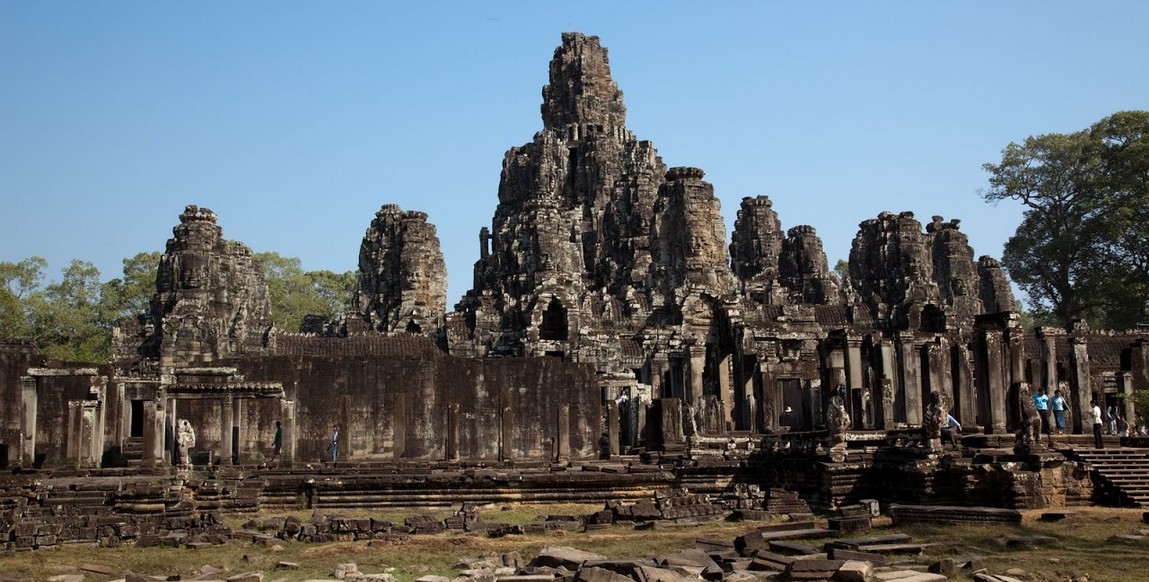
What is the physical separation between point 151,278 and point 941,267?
141 ft

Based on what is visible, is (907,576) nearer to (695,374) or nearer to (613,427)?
(613,427)

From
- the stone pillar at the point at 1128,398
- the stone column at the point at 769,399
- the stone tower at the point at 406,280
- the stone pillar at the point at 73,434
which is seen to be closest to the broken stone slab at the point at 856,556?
the stone pillar at the point at 73,434

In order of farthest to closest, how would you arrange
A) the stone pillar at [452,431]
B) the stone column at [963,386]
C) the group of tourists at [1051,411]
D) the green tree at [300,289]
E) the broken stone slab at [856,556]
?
the green tree at [300,289], the stone column at [963,386], the stone pillar at [452,431], the group of tourists at [1051,411], the broken stone slab at [856,556]

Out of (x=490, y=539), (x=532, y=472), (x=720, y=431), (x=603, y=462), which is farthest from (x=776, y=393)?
(x=490, y=539)

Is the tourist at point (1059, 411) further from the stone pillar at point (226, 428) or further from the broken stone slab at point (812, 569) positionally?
the stone pillar at point (226, 428)

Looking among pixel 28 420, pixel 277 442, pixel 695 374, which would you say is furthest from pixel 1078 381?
pixel 28 420

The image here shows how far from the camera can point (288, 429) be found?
2828 centimetres

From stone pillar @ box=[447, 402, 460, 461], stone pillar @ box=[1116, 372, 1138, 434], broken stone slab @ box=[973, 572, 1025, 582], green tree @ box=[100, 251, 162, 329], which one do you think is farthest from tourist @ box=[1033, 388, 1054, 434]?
green tree @ box=[100, 251, 162, 329]

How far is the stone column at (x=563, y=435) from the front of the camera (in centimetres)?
2983

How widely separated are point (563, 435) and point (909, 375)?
9.81m

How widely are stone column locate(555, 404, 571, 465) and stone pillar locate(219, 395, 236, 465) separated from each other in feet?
24.6

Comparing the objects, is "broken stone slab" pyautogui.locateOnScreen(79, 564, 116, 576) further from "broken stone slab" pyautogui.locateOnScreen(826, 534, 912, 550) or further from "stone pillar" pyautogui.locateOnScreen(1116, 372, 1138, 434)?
"stone pillar" pyautogui.locateOnScreen(1116, 372, 1138, 434)

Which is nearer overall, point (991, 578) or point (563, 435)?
point (991, 578)

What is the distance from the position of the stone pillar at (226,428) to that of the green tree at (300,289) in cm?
5344
